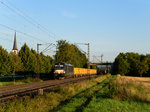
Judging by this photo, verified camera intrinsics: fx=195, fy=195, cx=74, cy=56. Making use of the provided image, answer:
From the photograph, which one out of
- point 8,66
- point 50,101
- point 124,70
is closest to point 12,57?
point 8,66

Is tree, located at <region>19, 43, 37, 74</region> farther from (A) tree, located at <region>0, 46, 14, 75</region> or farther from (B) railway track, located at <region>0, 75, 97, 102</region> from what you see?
(B) railway track, located at <region>0, 75, 97, 102</region>

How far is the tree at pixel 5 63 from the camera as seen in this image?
3209 cm

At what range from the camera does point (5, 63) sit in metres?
32.6

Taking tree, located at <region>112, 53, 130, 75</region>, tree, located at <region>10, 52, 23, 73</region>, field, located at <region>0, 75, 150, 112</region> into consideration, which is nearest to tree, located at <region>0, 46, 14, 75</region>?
tree, located at <region>10, 52, 23, 73</region>

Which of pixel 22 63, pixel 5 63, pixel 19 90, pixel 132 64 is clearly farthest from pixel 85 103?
pixel 132 64

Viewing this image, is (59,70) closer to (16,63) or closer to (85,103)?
(16,63)

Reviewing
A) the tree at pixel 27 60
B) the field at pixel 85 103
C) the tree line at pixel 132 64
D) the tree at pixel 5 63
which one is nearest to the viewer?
the field at pixel 85 103

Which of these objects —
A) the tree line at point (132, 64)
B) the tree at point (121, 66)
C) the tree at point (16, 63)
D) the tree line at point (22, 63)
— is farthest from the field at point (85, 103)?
the tree line at point (132, 64)

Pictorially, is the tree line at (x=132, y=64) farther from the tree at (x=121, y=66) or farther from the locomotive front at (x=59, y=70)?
the locomotive front at (x=59, y=70)

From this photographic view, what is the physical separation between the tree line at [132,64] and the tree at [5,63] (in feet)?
200

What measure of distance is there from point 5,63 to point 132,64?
231ft

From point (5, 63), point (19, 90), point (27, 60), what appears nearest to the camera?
point (19, 90)

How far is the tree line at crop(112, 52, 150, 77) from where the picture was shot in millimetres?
87125

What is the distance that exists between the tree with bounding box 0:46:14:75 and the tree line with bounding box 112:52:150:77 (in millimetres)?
61021
